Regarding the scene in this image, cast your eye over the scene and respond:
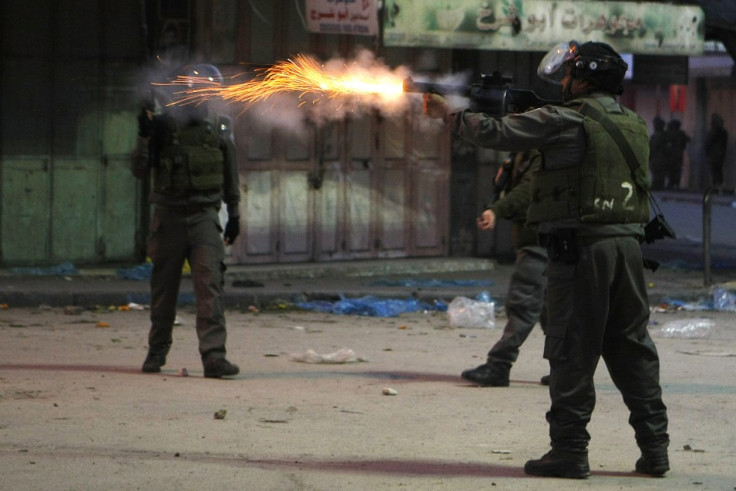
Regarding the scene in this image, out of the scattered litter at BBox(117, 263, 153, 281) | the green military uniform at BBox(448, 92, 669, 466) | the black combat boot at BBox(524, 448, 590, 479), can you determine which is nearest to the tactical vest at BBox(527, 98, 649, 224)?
the green military uniform at BBox(448, 92, 669, 466)

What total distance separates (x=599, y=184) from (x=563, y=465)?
1216mm

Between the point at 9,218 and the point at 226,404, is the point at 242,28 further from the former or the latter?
the point at 226,404

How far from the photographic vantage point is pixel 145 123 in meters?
9.21

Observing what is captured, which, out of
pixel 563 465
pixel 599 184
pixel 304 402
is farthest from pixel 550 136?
pixel 304 402

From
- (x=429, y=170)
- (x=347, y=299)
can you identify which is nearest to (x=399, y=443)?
(x=347, y=299)

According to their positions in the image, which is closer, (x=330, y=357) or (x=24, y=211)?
(x=330, y=357)

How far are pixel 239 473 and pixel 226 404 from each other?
5.79 ft

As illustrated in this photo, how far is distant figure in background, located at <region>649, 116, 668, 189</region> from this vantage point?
1580 inches

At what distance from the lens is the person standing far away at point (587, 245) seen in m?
6.34

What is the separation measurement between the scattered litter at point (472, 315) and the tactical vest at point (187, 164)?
3.46 meters

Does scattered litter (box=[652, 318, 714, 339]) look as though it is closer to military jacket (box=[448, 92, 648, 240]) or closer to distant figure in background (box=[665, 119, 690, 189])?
military jacket (box=[448, 92, 648, 240])

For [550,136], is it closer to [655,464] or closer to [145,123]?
[655,464]

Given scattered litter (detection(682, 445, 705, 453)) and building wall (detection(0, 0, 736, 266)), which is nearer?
scattered litter (detection(682, 445, 705, 453))

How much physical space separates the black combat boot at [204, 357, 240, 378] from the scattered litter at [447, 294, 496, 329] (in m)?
3.47
